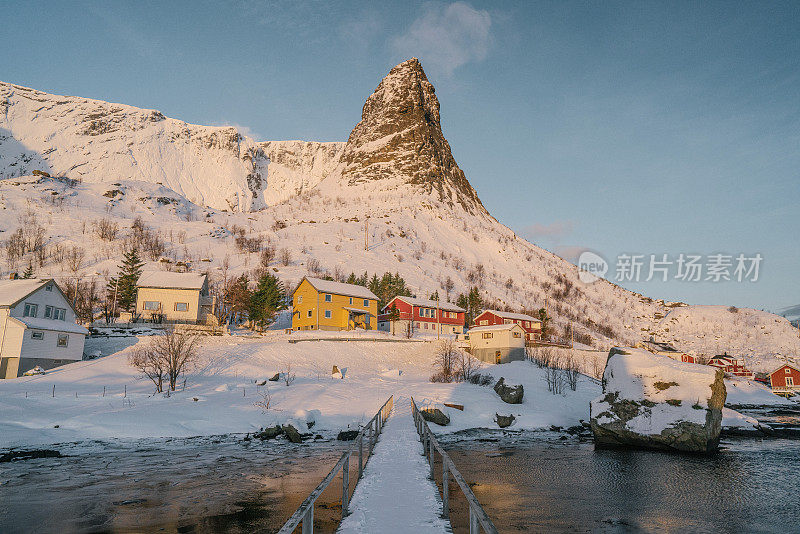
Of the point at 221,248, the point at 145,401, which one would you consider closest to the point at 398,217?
the point at 221,248

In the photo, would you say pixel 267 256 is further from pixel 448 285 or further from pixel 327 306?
pixel 327 306

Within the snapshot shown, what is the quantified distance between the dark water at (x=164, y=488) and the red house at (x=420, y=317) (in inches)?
2046

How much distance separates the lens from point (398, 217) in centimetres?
15900

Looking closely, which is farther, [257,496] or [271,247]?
[271,247]

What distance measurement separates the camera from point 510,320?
79.8m

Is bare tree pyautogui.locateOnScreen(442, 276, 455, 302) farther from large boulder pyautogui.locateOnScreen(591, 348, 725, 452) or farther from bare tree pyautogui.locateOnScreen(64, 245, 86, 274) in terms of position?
bare tree pyautogui.locateOnScreen(64, 245, 86, 274)

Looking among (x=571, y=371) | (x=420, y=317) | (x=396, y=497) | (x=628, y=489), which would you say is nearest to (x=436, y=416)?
(x=628, y=489)

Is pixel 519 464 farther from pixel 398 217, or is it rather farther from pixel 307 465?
pixel 398 217

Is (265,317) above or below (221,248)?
below

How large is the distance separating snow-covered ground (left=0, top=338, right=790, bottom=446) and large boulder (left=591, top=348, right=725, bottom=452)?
256 inches

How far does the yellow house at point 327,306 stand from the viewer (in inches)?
2643

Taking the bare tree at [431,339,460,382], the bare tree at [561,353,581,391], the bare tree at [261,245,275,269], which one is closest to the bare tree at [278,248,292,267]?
the bare tree at [261,245,275,269]

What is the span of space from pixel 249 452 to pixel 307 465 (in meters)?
5.04

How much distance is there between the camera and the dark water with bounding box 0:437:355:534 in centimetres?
1262
